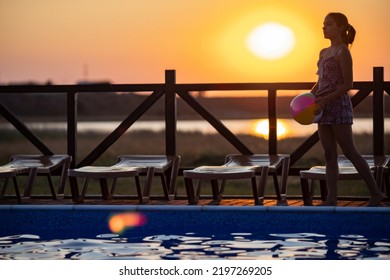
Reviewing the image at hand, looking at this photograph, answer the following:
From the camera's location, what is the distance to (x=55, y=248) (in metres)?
5.03

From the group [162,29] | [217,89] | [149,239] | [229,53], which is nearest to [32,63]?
[162,29]

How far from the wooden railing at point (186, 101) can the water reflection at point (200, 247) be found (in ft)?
5.59

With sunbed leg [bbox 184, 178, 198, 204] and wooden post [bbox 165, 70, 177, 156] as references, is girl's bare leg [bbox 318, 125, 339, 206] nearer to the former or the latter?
sunbed leg [bbox 184, 178, 198, 204]

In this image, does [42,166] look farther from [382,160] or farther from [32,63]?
[32,63]

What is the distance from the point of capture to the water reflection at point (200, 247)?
471cm

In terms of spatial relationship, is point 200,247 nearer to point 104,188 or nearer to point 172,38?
point 104,188

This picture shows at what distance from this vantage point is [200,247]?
497 centimetres

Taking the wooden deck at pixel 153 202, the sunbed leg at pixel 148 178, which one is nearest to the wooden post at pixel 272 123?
the wooden deck at pixel 153 202

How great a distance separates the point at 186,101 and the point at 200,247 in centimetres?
231

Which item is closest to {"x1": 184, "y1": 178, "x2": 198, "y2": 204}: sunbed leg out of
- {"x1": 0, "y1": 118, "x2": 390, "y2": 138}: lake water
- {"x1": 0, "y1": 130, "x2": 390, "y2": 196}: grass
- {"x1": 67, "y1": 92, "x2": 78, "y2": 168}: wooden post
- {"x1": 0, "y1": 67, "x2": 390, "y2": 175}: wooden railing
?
{"x1": 0, "y1": 67, "x2": 390, "y2": 175}: wooden railing

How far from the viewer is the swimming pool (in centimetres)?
480

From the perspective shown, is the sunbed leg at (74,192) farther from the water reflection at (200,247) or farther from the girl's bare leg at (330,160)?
the girl's bare leg at (330,160)

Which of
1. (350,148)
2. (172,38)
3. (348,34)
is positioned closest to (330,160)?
(350,148)
